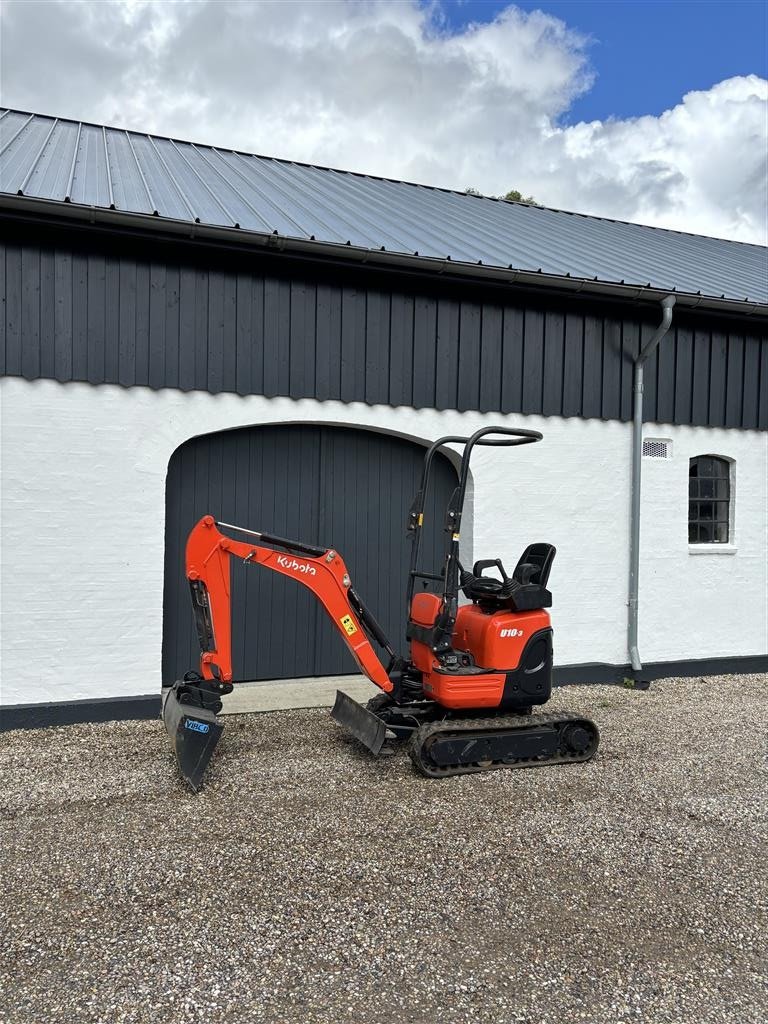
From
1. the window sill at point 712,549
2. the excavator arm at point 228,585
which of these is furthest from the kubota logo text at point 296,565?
the window sill at point 712,549

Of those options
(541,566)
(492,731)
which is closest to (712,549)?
(541,566)

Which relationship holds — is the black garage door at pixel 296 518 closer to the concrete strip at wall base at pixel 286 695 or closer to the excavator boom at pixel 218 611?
the concrete strip at wall base at pixel 286 695

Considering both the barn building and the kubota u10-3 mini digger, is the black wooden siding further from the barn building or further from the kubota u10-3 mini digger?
the kubota u10-3 mini digger

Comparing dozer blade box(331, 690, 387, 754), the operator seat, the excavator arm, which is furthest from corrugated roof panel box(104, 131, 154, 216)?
dozer blade box(331, 690, 387, 754)

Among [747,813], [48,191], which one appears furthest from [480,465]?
[48,191]

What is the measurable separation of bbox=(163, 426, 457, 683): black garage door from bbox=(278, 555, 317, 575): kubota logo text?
2126mm

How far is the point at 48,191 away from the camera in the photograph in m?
6.22

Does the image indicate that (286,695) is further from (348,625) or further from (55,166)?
(55,166)

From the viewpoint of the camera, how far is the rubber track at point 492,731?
5.10 m

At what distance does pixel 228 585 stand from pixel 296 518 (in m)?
2.38

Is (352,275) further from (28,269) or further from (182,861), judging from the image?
(182,861)

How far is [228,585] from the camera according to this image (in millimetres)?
5148

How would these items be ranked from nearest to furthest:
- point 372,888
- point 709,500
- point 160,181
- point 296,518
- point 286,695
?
point 372,888 → point 286,695 → point 296,518 → point 160,181 → point 709,500

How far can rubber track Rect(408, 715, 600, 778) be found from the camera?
5.10 m
